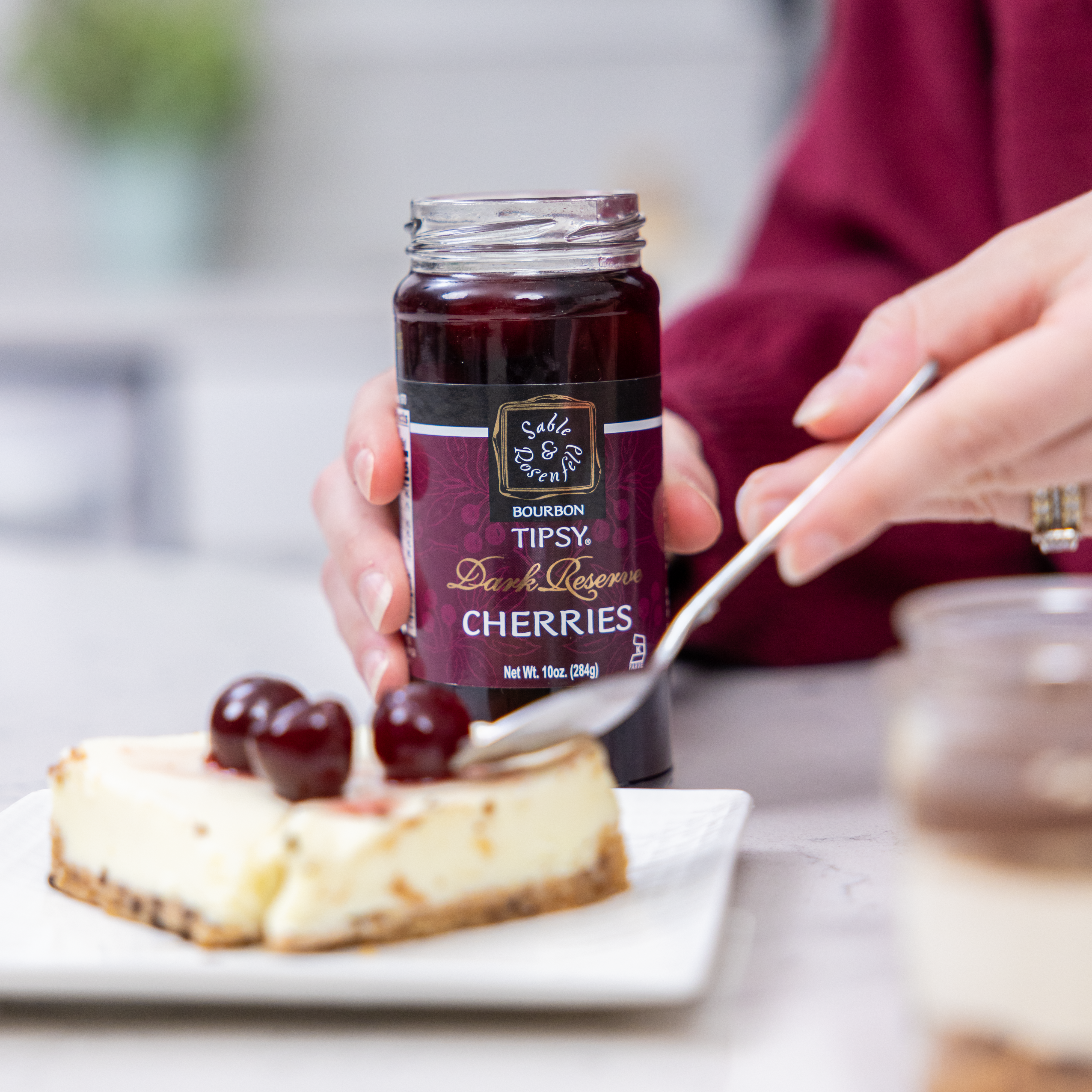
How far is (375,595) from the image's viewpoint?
2.44 ft

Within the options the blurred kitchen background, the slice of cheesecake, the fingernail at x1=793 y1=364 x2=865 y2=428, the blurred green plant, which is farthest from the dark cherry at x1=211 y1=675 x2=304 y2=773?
the blurred green plant

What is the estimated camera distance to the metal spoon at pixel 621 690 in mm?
550

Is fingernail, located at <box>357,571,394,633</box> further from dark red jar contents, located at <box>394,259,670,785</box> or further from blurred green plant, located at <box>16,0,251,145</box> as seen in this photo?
blurred green plant, located at <box>16,0,251,145</box>

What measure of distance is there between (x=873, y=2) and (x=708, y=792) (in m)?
0.84

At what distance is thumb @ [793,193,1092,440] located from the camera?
60cm

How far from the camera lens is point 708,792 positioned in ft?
2.13

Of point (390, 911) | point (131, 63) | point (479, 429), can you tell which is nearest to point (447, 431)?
point (479, 429)

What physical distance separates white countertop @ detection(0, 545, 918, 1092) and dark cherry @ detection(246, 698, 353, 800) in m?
0.08

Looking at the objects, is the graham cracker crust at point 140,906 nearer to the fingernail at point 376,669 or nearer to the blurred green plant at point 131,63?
the fingernail at point 376,669

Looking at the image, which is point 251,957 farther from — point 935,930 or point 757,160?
point 757,160

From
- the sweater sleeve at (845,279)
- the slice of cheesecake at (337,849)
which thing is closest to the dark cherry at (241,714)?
the slice of cheesecake at (337,849)

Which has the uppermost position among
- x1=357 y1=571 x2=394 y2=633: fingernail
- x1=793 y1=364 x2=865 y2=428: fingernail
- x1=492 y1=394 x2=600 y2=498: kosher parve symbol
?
x1=793 y1=364 x2=865 y2=428: fingernail

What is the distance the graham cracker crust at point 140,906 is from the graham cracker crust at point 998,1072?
0.76 feet

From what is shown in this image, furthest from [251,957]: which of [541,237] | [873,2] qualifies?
[873,2]
